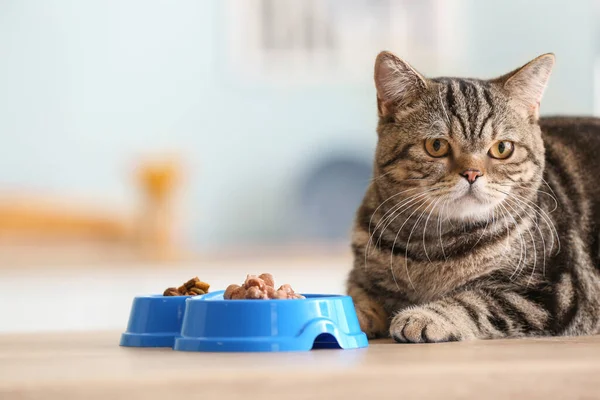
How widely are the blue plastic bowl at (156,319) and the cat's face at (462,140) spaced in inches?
17.1

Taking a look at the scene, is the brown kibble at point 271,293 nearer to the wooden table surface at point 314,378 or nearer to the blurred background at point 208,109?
the wooden table surface at point 314,378

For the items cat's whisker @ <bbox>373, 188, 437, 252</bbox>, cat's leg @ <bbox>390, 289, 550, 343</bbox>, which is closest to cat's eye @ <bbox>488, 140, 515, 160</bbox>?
cat's whisker @ <bbox>373, 188, 437, 252</bbox>

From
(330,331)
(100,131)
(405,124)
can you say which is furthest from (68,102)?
(330,331)

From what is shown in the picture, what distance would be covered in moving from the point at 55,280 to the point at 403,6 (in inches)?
82.3

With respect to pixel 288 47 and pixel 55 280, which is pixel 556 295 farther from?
pixel 288 47

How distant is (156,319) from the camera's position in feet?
3.77

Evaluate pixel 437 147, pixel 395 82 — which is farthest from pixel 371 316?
pixel 395 82

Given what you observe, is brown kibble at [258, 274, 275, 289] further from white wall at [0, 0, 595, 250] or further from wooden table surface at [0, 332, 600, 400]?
white wall at [0, 0, 595, 250]

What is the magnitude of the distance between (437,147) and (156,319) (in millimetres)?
516

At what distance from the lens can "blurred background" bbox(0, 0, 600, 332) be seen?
3.67 m

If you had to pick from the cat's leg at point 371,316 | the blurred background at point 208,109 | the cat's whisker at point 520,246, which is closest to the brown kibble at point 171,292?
the cat's leg at point 371,316

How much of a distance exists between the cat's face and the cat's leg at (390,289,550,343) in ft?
0.48

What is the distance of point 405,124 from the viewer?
143 centimetres

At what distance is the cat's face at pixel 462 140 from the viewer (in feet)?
4.45
